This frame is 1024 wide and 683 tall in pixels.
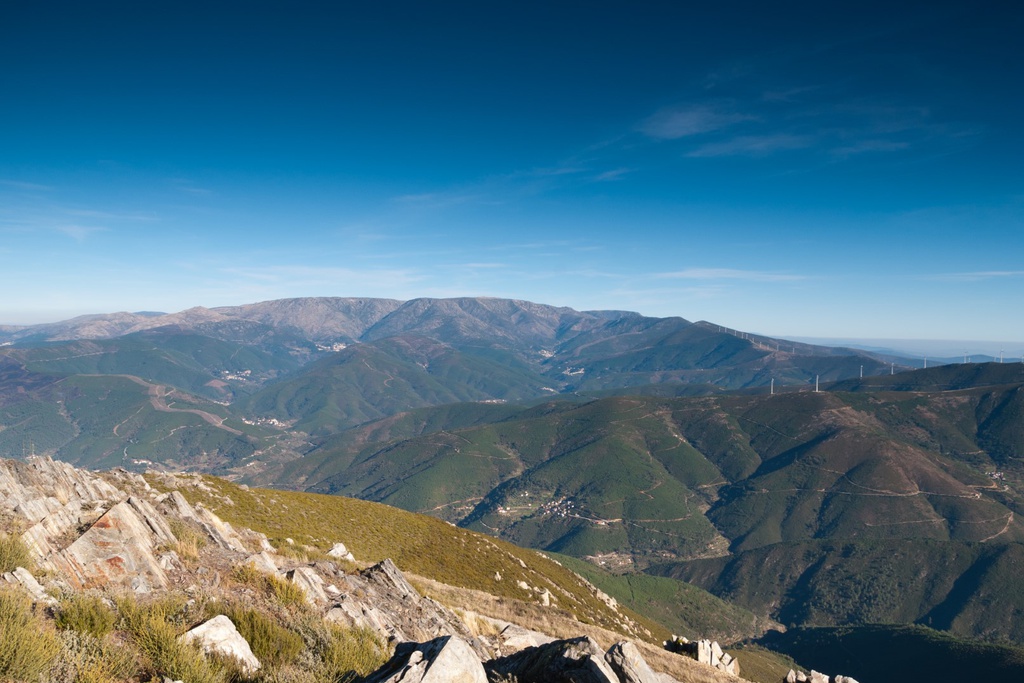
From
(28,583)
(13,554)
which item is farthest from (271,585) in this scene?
(13,554)

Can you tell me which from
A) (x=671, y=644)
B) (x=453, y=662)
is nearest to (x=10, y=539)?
(x=453, y=662)

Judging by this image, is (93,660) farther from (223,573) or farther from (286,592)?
(223,573)

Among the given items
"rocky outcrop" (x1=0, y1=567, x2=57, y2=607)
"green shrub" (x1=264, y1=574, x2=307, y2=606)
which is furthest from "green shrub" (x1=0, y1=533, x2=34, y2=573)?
"green shrub" (x1=264, y1=574, x2=307, y2=606)

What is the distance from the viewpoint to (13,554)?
13.2 m

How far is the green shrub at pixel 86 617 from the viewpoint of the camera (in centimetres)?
1055

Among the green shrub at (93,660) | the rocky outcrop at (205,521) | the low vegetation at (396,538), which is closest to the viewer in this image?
the green shrub at (93,660)

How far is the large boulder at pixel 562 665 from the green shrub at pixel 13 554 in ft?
42.4

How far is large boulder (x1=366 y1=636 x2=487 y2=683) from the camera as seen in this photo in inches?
371

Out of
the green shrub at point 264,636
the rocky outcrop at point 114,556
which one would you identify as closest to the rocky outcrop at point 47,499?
the rocky outcrop at point 114,556

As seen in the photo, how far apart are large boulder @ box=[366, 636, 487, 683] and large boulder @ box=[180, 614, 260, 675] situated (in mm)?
3186

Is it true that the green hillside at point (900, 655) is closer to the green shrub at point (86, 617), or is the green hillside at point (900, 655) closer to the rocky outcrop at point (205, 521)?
the rocky outcrop at point (205, 521)

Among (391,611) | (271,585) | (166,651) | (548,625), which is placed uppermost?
(166,651)

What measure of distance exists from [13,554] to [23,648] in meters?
6.80

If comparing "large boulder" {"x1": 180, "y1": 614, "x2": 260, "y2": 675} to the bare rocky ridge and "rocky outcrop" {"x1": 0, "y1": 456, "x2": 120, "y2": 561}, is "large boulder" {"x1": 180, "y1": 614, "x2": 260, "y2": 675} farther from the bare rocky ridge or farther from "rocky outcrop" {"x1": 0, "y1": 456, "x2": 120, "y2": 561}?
"rocky outcrop" {"x1": 0, "y1": 456, "x2": 120, "y2": 561}
